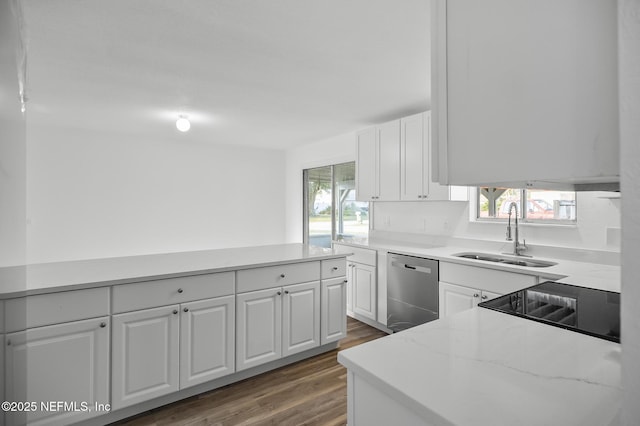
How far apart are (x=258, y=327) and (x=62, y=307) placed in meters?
1.22

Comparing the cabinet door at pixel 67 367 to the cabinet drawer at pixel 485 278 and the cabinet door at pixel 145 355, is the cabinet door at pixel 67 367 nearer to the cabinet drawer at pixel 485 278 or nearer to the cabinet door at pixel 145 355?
the cabinet door at pixel 145 355

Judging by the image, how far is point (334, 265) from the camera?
2.94 m

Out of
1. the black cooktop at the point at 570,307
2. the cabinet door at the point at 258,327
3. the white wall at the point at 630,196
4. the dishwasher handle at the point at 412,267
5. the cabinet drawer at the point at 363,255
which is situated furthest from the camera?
the cabinet drawer at the point at 363,255

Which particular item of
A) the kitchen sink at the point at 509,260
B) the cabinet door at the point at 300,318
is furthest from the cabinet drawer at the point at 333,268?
the kitchen sink at the point at 509,260

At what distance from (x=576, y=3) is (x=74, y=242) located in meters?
5.37

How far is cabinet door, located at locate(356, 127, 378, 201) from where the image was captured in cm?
388

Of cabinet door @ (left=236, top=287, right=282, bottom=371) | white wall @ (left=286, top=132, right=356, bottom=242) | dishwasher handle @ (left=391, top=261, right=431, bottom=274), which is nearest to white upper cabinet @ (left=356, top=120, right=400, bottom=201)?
white wall @ (left=286, top=132, right=356, bottom=242)

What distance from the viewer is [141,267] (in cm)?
222

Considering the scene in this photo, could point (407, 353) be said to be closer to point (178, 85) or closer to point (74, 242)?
point (178, 85)

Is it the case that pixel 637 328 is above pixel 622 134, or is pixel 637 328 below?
below

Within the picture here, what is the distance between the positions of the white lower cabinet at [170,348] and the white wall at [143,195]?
319 cm

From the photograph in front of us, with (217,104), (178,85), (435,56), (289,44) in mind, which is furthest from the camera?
(217,104)

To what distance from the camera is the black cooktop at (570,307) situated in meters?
1.10

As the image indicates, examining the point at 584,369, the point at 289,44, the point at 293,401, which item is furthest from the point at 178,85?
the point at 584,369
